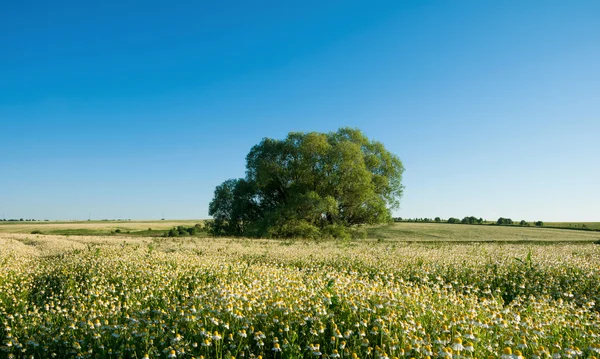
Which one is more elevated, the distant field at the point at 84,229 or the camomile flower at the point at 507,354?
the camomile flower at the point at 507,354

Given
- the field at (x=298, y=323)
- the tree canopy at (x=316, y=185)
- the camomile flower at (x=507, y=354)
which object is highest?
the tree canopy at (x=316, y=185)

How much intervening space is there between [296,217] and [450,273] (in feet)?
81.6

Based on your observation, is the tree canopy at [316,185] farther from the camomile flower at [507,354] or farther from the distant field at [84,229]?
the camomile flower at [507,354]

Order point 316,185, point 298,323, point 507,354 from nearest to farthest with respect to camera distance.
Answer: point 507,354
point 298,323
point 316,185

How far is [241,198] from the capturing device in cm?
4641

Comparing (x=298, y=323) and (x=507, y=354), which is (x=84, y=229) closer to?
(x=298, y=323)

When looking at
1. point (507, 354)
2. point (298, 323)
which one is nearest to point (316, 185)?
point (298, 323)

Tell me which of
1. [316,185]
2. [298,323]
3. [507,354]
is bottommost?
[298,323]

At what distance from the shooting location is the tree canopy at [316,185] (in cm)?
3653

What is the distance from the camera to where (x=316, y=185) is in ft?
130

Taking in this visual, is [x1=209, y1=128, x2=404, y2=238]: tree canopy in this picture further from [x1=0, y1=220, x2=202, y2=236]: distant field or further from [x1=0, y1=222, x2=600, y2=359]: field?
[x1=0, y1=222, x2=600, y2=359]: field

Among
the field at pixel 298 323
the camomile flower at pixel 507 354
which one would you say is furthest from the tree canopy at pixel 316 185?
the camomile flower at pixel 507 354

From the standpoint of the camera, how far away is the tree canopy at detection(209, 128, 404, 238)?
120ft

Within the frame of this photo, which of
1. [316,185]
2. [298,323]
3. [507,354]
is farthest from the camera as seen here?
[316,185]
